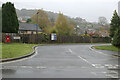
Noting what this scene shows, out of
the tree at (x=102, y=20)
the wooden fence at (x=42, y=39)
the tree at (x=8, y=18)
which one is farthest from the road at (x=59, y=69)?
the tree at (x=102, y=20)

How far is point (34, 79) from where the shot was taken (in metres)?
6.45

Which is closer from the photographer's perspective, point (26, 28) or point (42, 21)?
point (26, 28)

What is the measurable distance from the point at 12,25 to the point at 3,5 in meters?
4.59

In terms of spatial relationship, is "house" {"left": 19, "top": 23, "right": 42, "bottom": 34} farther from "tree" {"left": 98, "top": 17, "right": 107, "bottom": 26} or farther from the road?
the road

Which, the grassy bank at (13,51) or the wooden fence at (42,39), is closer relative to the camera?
the grassy bank at (13,51)

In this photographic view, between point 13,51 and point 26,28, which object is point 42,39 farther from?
point 26,28

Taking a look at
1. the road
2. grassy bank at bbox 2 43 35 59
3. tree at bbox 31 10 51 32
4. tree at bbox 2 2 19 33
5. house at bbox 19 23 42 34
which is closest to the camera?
the road

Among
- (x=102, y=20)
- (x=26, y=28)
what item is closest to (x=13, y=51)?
(x=26, y=28)

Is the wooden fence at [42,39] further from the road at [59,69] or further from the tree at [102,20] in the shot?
the tree at [102,20]

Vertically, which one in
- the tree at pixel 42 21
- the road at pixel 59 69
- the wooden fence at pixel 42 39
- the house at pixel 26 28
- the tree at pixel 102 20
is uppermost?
the tree at pixel 102 20

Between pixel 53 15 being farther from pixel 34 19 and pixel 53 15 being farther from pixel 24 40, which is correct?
pixel 24 40

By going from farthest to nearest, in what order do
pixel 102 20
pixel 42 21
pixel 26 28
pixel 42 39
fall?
pixel 102 20, pixel 42 21, pixel 26 28, pixel 42 39

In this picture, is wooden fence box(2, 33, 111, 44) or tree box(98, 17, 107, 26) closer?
wooden fence box(2, 33, 111, 44)

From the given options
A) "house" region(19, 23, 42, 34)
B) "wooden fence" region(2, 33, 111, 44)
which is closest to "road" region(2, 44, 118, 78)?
"wooden fence" region(2, 33, 111, 44)
